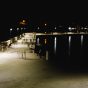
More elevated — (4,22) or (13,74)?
(4,22)

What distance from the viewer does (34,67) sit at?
22125 mm

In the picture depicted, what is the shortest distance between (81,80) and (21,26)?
107331mm

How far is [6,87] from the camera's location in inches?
607

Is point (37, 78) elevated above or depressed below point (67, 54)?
above

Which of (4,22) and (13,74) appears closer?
(13,74)

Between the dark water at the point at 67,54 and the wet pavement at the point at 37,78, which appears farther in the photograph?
the dark water at the point at 67,54

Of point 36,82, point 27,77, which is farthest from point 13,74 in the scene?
point 36,82

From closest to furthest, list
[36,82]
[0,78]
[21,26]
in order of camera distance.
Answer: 1. [36,82]
2. [0,78]
3. [21,26]

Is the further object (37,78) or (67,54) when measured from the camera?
(67,54)

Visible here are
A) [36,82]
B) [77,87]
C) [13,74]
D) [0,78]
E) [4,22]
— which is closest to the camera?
[77,87]

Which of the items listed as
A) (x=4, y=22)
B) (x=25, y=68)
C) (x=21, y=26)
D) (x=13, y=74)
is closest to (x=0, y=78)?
(x=13, y=74)

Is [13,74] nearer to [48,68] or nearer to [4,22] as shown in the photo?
[48,68]

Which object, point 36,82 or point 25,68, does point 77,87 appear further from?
point 25,68

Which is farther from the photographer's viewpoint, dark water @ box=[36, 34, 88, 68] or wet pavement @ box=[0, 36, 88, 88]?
dark water @ box=[36, 34, 88, 68]
